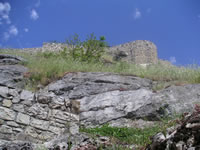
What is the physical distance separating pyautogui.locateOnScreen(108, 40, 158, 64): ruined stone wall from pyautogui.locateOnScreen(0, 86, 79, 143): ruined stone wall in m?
18.2

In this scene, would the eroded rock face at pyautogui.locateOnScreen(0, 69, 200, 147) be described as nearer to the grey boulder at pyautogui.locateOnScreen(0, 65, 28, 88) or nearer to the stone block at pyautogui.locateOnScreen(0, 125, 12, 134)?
the stone block at pyautogui.locateOnScreen(0, 125, 12, 134)

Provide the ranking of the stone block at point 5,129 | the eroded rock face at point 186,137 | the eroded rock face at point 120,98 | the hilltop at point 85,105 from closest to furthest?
the eroded rock face at point 186,137
the hilltop at point 85,105
the stone block at point 5,129
the eroded rock face at point 120,98

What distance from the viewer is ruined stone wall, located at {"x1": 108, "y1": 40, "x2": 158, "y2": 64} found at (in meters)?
25.3

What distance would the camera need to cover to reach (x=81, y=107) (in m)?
8.27

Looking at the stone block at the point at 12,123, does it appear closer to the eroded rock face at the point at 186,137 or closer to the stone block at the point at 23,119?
the stone block at the point at 23,119

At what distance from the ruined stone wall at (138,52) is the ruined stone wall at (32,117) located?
1817 cm

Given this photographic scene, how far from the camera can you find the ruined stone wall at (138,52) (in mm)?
25328

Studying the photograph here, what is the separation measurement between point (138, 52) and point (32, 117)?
1968 cm

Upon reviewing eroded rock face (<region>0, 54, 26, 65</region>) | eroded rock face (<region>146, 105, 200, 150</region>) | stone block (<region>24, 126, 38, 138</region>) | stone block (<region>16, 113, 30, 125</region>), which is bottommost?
eroded rock face (<region>146, 105, 200, 150</region>)

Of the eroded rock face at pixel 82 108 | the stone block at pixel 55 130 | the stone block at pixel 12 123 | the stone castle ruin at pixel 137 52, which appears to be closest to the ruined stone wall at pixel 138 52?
the stone castle ruin at pixel 137 52

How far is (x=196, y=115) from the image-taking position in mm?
2654

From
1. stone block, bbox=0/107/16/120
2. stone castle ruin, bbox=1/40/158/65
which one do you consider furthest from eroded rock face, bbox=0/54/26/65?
stone castle ruin, bbox=1/40/158/65

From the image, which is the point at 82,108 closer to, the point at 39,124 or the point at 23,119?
the point at 39,124

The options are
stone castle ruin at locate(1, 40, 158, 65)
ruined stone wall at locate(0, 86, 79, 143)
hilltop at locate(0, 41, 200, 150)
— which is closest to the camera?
hilltop at locate(0, 41, 200, 150)
